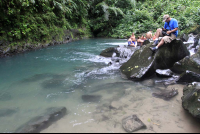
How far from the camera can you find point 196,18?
16.4 metres

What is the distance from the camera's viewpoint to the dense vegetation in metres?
9.16

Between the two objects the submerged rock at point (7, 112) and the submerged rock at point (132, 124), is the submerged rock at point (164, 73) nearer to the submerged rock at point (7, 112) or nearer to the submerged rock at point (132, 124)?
the submerged rock at point (132, 124)

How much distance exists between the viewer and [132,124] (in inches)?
107

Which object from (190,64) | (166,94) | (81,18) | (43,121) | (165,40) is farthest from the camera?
(81,18)

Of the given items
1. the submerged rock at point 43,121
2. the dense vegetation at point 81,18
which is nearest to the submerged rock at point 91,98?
the submerged rock at point 43,121

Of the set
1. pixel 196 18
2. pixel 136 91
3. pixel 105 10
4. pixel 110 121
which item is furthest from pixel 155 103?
pixel 105 10

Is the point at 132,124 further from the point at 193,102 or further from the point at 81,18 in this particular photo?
the point at 81,18

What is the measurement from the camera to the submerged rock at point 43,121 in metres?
2.74

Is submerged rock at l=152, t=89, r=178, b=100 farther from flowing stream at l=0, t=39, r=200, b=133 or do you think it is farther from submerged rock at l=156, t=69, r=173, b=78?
submerged rock at l=156, t=69, r=173, b=78

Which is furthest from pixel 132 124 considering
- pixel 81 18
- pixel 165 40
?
pixel 81 18

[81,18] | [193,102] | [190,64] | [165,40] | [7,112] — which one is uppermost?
[81,18]

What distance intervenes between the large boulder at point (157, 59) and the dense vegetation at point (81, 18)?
7.53 metres

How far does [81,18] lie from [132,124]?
19555 millimetres

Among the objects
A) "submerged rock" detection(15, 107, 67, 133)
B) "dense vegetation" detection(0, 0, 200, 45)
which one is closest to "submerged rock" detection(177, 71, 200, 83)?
"submerged rock" detection(15, 107, 67, 133)
